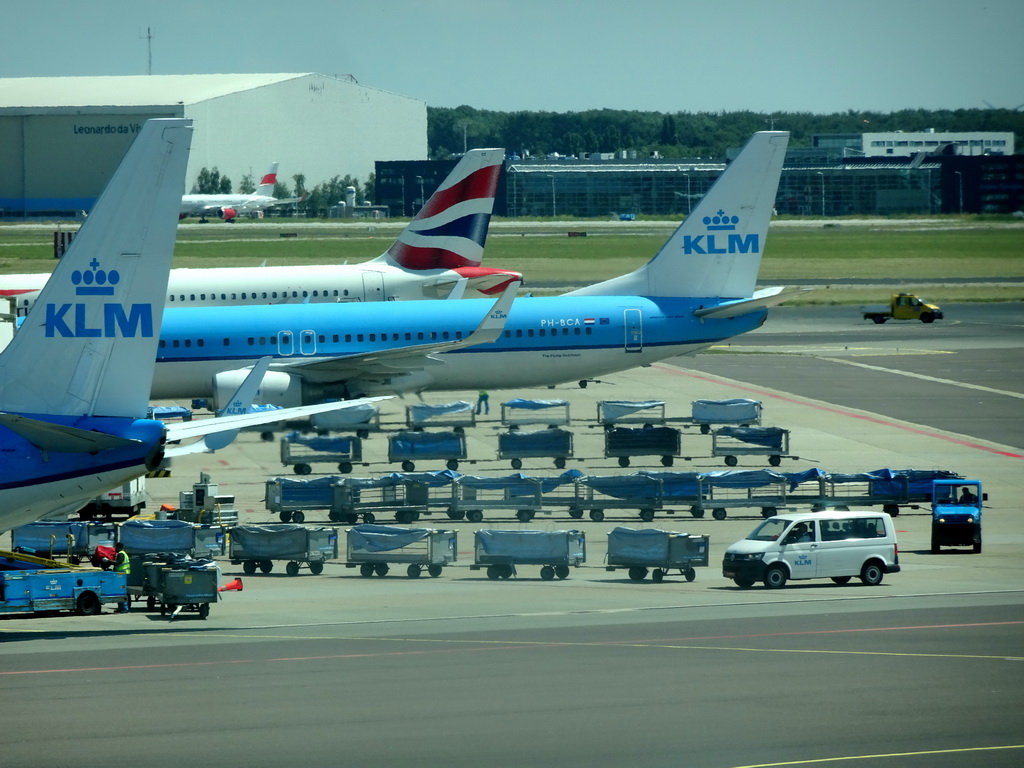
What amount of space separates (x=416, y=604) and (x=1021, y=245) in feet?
456

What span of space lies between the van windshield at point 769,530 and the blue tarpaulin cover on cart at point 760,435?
44.5ft

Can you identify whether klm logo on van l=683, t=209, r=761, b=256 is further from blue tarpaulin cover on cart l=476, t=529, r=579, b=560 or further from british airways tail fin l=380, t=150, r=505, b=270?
blue tarpaulin cover on cart l=476, t=529, r=579, b=560

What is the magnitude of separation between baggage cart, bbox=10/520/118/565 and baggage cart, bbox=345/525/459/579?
5957 mm

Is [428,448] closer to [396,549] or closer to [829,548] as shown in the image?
[396,549]

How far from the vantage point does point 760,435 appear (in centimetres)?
4481

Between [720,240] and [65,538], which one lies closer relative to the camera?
[65,538]

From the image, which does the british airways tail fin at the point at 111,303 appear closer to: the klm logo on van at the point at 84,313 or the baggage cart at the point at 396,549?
the klm logo on van at the point at 84,313

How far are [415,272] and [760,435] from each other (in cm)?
2310

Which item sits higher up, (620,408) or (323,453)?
(620,408)

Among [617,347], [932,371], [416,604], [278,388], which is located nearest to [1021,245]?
[932,371]

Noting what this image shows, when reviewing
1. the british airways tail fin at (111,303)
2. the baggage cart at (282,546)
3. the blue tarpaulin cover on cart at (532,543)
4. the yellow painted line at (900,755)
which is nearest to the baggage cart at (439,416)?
the baggage cart at (282,546)

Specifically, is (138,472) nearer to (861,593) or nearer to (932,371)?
(861,593)

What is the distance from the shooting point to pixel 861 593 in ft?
96.6

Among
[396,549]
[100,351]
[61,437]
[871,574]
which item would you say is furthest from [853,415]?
[61,437]
